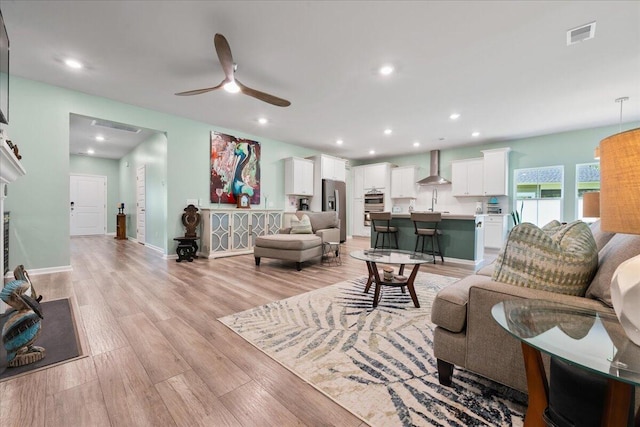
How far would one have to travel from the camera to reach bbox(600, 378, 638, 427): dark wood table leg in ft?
2.43

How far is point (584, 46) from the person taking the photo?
2652mm

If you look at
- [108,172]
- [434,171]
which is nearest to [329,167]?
[434,171]

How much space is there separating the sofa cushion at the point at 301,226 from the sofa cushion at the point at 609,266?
3.78m

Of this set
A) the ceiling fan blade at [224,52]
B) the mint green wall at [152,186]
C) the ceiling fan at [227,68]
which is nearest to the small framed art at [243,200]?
the mint green wall at [152,186]

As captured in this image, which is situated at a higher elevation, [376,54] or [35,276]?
[376,54]

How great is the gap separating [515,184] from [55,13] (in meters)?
8.22

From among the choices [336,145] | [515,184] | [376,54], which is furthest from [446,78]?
[515,184]

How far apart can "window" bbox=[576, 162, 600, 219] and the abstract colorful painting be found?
7.00 m

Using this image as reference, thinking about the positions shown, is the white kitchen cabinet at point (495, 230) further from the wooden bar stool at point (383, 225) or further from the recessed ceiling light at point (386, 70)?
the recessed ceiling light at point (386, 70)

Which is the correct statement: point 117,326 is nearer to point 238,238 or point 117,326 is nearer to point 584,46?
point 238,238

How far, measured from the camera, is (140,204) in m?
6.72

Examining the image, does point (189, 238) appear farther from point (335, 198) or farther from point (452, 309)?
point (452, 309)

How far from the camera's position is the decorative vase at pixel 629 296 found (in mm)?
688

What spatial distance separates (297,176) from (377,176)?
2.90 metres
